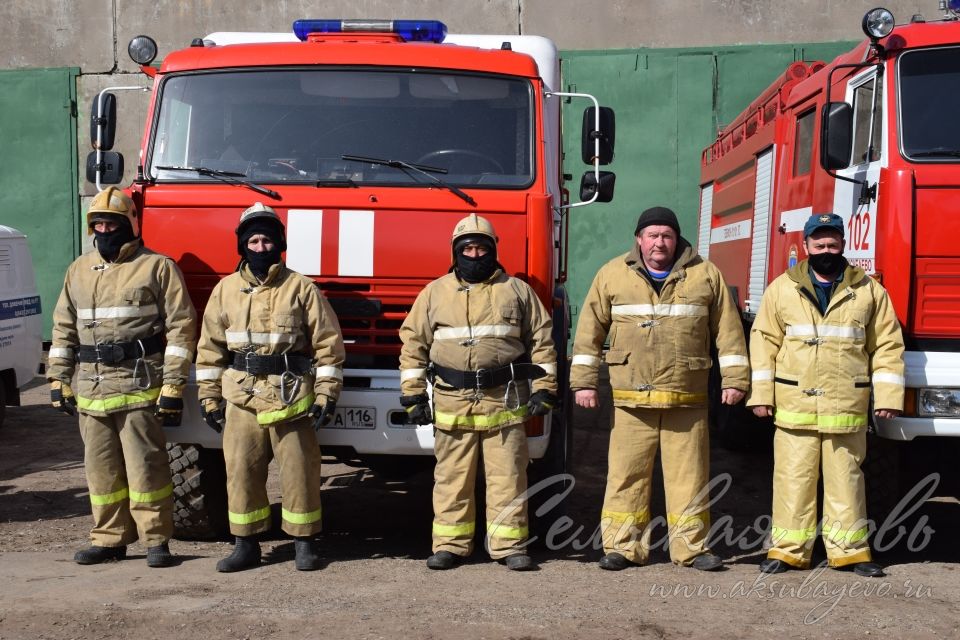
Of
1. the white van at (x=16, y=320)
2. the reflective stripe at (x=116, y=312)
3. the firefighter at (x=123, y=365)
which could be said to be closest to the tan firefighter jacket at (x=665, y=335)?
the firefighter at (x=123, y=365)

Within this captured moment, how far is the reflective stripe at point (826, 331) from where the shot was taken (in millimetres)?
5285

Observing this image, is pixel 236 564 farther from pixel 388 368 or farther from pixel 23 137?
pixel 23 137

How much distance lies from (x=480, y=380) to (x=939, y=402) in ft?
7.12

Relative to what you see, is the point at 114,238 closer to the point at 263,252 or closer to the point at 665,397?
the point at 263,252

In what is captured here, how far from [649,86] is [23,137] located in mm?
8025

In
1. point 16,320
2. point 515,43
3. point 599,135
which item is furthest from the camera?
point 16,320

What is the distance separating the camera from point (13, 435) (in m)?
9.88

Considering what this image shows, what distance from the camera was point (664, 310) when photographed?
5.46 metres

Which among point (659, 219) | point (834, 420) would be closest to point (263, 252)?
point (659, 219)

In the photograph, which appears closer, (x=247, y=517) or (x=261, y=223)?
(x=261, y=223)

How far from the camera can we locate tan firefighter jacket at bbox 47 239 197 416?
5.40 metres

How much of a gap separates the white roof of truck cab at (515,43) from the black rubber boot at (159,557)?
2.87 metres

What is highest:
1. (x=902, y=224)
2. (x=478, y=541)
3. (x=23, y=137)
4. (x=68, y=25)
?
(x=68, y=25)

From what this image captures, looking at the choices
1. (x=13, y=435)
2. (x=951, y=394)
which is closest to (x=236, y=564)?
(x=951, y=394)
